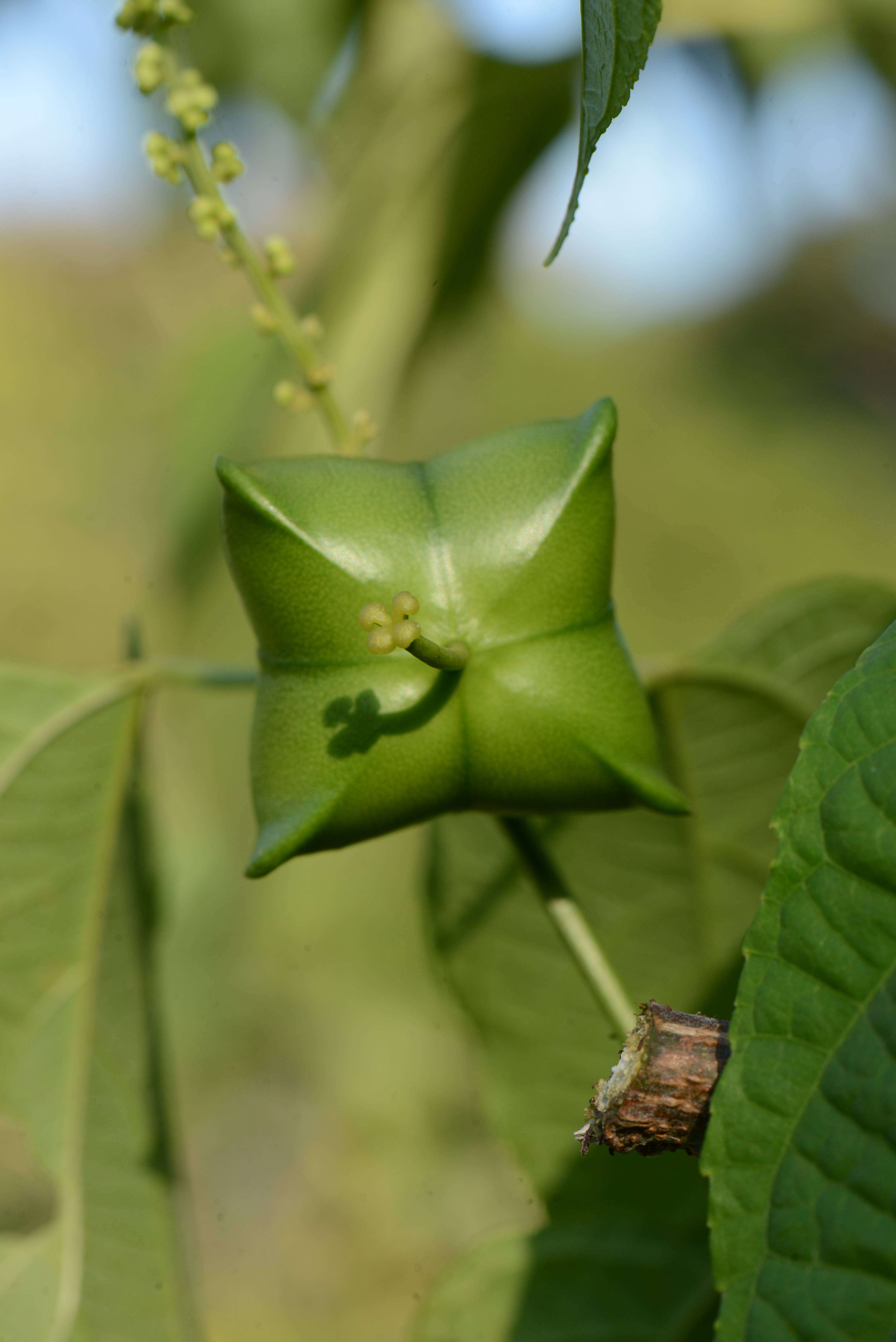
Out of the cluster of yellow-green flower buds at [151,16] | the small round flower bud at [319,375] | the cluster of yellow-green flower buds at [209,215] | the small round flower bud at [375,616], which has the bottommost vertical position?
the small round flower bud at [375,616]

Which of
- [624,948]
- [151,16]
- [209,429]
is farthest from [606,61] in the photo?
[209,429]

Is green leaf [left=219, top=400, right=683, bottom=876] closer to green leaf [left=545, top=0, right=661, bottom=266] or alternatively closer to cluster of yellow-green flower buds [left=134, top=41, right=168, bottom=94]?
green leaf [left=545, top=0, right=661, bottom=266]

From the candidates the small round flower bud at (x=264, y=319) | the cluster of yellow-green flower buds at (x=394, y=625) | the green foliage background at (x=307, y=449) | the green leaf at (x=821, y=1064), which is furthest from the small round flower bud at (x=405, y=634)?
the green foliage background at (x=307, y=449)

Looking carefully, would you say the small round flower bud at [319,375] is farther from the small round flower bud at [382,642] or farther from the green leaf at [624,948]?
the green leaf at [624,948]

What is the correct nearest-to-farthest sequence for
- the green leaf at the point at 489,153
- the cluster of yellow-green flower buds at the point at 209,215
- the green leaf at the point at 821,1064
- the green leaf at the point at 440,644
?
the green leaf at the point at 821,1064, the green leaf at the point at 440,644, the cluster of yellow-green flower buds at the point at 209,215, the green leaf at the point at 489,153

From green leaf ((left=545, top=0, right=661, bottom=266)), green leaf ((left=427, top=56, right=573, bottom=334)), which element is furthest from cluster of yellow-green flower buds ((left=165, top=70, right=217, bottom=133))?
green leaf ((left=427, top=56, right=573, bottom=334))

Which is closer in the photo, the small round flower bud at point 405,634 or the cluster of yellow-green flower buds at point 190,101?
the small round flower bud at point 405,634

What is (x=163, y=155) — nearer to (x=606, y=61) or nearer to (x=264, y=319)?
(x=264, y=319)
